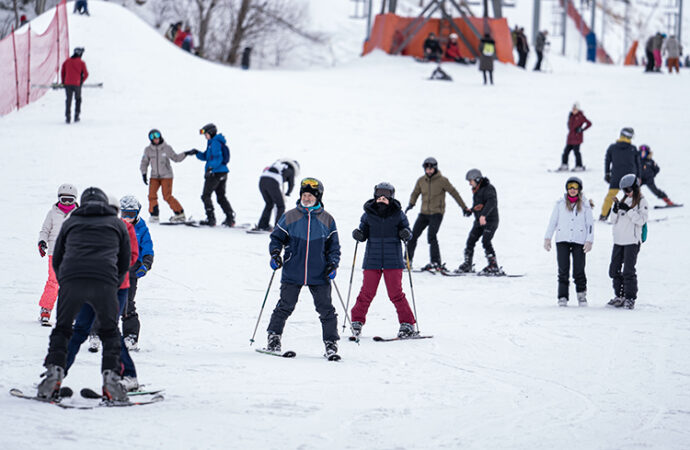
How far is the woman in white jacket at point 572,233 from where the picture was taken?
34.4 ft

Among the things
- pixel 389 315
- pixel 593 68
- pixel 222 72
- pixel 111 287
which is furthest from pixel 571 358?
pixel 593 68

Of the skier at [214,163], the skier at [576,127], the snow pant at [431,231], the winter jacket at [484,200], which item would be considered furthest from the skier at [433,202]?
the skier at [576,127]

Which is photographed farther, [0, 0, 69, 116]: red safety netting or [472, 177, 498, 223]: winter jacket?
[0, 0, 69, 116]: red safety netting

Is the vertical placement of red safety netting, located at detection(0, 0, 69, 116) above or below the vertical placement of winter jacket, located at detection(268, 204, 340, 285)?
above

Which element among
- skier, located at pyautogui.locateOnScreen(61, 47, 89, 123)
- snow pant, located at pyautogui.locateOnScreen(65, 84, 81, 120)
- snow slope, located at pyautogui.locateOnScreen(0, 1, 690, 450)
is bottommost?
snow slope, located at pyautogui.locateOnScreen(0, 1, 690, 450)

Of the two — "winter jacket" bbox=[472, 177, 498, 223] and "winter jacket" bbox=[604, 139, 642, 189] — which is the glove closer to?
"winter jacket" bbox=[472, 177, 498, 223]

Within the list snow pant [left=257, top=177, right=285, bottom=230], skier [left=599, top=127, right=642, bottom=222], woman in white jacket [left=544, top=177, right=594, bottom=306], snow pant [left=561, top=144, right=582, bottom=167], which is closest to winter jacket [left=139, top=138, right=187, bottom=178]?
snow pant [left=257, top=177, right=285, bottom=230]

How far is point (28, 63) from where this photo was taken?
24531 mm

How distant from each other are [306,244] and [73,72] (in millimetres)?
15059

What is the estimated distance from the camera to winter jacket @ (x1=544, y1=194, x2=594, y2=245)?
A: 10492 millimetres

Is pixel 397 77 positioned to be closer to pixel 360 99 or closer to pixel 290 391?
pixel 360 99

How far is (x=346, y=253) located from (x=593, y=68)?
26.1 meters

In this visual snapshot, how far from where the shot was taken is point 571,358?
26.1 ft

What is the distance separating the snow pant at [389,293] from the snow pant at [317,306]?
105 centimetres
